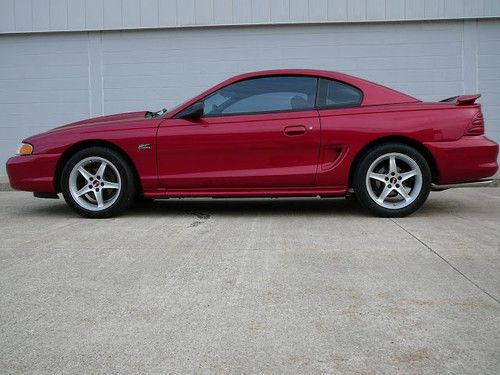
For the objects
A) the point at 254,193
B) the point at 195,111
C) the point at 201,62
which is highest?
the point at 201,62

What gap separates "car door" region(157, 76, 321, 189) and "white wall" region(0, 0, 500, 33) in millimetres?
5178

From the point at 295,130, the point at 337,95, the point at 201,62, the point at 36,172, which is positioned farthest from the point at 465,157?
the point at 201,62

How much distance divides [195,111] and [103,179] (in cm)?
115

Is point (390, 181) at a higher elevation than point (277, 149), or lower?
lower

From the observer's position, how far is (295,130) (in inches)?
224

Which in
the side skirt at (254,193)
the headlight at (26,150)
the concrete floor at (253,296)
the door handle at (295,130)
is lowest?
the concrete floor at (253,296)

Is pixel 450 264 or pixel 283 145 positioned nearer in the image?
pixel 450 264

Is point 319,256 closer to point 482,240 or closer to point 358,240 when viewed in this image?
point 358,240

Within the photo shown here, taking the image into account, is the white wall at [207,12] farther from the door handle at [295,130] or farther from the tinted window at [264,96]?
the door handle at [295,130]

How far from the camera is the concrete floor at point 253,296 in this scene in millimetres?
2605

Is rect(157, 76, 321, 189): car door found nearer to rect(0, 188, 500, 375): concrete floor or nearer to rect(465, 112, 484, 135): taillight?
rect(0, 188, 500, 375): concrete floor

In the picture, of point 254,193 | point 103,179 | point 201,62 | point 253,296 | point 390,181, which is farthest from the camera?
point 201,62

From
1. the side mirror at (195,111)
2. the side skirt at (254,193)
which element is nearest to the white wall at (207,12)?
the side mirror at (195,111)

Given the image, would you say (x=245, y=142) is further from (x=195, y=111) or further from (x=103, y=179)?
(x=103, y=179)
